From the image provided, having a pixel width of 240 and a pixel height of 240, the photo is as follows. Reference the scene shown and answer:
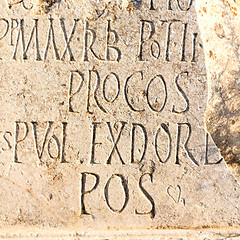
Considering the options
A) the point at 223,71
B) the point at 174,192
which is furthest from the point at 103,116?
the point at 223,71

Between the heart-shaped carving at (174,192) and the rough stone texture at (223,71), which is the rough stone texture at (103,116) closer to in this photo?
the heart-shaped carving at (174,192)

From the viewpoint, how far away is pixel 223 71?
6.39ft

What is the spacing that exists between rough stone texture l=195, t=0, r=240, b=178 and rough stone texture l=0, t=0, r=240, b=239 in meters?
0.29

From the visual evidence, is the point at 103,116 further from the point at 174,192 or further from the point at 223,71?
the point at 223,71

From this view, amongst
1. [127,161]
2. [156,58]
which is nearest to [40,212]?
[127,161]

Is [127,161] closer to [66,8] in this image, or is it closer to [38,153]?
[38,153]

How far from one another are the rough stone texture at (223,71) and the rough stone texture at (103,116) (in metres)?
0.29

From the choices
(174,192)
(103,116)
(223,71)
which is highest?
(223,71)

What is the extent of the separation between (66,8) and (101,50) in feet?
1.10

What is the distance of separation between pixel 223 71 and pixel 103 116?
814 mm

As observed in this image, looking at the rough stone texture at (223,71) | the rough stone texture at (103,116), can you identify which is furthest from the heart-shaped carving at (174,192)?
the rough stone texture at (223,71)

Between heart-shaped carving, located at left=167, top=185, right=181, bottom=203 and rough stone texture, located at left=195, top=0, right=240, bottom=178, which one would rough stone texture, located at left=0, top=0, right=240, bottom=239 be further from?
rough stone texture, located at left=195, top=0, right=240, bottom=178

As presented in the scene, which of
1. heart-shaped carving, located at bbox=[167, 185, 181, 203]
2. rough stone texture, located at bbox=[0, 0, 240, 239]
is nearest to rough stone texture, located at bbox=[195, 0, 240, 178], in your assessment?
rough stone texture, located at bbox=[0, 0, 240, 239]

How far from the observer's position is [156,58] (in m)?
2.41
